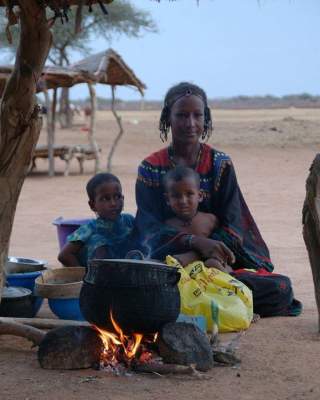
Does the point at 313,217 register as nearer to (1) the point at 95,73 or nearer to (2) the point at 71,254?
(2) the point at 71,254

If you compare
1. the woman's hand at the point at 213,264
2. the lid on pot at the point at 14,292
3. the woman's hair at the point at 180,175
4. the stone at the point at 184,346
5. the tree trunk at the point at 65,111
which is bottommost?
the tree trunk at the point at 65,111

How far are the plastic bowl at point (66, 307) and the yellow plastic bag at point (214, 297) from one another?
59 centimetres

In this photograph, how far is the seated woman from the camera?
510 centimetres

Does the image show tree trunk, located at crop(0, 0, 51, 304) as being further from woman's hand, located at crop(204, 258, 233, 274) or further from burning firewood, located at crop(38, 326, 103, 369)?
woman's hand, located at crop(204, 258, 233, 274)

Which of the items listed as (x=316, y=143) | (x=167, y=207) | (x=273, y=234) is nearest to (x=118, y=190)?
(x=167, y=207)

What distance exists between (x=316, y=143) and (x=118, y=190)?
19.5 m

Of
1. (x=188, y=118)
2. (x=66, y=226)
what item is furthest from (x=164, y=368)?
(x=66, y=226)

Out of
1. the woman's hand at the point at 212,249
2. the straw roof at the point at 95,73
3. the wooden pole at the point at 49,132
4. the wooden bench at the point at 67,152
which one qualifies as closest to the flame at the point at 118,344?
the woman's hand at the point at 212,249

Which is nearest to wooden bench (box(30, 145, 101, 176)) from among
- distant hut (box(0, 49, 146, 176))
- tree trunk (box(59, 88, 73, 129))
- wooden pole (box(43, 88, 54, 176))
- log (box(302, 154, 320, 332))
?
distant hut (box(0, 49, 146, 176))

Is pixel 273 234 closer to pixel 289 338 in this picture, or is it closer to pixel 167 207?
pixel 167 207

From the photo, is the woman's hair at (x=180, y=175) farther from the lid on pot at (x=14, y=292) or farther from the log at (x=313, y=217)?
the lid on pot at (x=14, y=292)

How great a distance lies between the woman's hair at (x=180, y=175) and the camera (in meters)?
4.90

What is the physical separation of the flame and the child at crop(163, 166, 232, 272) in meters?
1.05

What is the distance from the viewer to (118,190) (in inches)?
217
